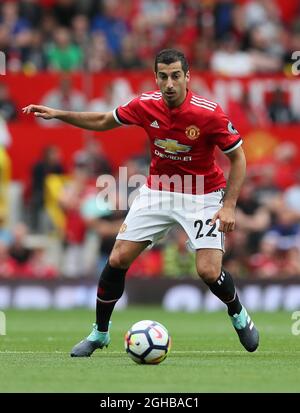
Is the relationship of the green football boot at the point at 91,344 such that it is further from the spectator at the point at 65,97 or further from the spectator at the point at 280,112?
the spectator at the point at 280,112

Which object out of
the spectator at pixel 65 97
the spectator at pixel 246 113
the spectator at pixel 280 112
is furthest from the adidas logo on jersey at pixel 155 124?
the spectator at pixel 280 112

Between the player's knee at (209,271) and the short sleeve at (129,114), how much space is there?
1.35m

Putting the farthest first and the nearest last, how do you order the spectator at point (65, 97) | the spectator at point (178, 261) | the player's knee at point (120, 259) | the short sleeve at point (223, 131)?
the spectator at point (65, 97)
the spectator at point (178, 261)
the player's knee at point (120, 259)
the short sleeve at point (223, 131)

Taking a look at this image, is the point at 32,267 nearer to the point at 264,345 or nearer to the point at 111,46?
the point at 111,46

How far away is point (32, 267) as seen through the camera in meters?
19.1

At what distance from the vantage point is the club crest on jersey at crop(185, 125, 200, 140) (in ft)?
33.4

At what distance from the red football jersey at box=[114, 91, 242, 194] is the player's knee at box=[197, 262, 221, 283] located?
66cm

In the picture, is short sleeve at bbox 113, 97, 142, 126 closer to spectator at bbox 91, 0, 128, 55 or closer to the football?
the football

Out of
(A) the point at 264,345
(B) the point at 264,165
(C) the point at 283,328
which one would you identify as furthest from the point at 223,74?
(A) the point at 264,345

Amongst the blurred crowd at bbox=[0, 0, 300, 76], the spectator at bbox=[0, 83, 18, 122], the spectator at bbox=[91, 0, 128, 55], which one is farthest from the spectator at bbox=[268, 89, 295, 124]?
the spectator at bbox=[0, 83, 18, 122]

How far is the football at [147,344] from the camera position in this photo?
9680 millimetres

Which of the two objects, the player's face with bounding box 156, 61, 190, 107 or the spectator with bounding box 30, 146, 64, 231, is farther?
the spectator with bounding box 30, 146, 64, 231

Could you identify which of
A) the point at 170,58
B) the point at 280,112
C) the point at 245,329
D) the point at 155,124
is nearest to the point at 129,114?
the point at 155,124

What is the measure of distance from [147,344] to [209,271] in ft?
3.04
